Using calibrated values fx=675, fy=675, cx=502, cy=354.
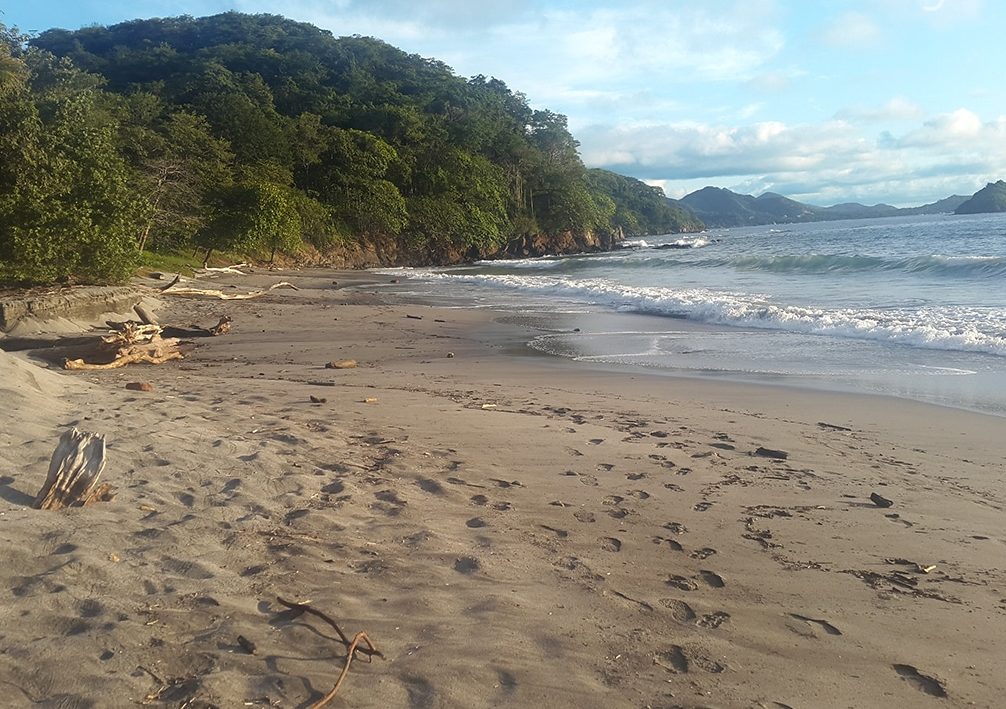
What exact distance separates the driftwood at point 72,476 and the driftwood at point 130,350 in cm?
594

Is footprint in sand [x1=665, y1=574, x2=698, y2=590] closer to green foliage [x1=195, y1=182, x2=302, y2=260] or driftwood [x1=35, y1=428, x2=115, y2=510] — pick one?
driftwood [x1=35, y1=428, x2=115, y2=510]

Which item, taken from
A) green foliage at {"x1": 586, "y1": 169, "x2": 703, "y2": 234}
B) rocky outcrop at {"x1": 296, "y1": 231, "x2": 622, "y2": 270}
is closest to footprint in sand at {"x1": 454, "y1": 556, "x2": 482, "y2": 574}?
rocky outcrop at {"x1": 296, "y1": 231, "x2": 622, "y2": 270}

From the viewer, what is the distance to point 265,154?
4712 centimetres

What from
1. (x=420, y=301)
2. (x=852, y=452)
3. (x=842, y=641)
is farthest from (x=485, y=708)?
(x=420, y=301)

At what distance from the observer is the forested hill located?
47.6ft

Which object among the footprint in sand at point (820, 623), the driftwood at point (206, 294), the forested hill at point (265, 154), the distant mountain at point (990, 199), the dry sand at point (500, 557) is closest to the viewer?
the dry sand at point (500, 557)

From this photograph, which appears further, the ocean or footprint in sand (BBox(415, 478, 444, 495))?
the ocean

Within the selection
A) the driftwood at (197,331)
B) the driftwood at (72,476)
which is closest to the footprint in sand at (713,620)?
the driftwood at (72,476)

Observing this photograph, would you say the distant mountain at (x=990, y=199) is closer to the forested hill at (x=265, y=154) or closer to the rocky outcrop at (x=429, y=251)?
the forested hill at (x=265, y=154)

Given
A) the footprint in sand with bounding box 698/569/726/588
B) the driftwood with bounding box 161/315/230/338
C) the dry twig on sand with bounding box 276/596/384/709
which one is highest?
the driftwood with bounding box 161/315/230/338

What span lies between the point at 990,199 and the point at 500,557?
5537 inches

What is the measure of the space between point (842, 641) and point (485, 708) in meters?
1.65

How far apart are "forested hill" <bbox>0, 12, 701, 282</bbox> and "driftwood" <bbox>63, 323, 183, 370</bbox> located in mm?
5188

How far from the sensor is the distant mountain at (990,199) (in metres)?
112
